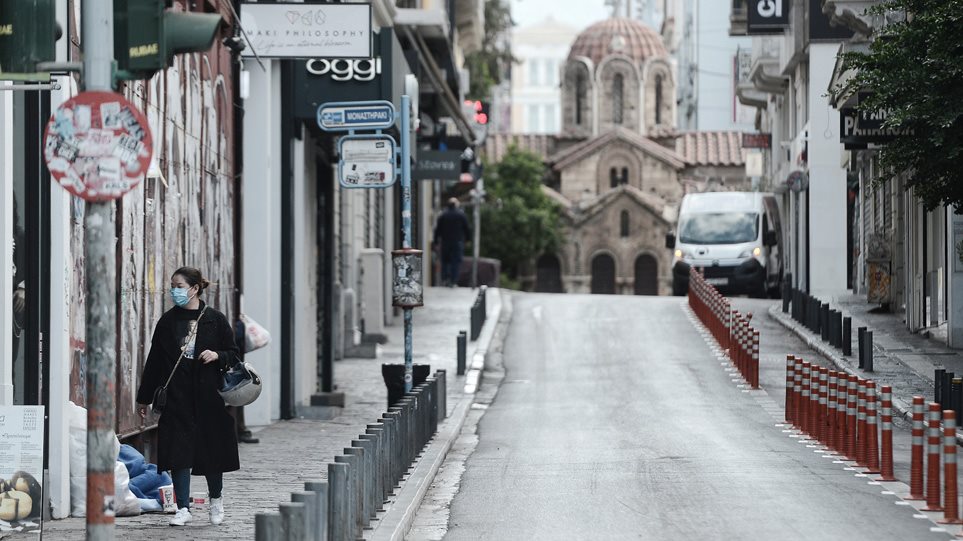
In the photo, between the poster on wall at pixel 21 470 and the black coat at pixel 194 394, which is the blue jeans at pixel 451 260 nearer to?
the black coat at pixel 194 394

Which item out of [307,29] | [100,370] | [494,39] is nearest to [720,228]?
[494,39]

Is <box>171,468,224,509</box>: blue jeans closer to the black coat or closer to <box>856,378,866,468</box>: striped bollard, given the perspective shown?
the black coat

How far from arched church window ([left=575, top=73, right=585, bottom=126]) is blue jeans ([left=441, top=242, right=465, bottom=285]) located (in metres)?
74.0

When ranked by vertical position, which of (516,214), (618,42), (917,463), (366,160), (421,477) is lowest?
(421,477)

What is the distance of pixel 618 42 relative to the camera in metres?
119

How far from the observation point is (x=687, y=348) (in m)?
29.3

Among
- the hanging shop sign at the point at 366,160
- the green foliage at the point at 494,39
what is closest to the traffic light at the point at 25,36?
the hanging shop sign at the point at 366,160

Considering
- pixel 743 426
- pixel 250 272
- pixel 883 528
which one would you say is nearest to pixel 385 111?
pixel 250 272

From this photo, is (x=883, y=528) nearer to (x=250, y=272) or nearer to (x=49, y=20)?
(x=49, y=20)

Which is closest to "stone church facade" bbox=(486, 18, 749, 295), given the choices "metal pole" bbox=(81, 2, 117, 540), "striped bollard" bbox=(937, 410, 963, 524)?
"striped bollard" bbox=(937, 410, 963, 524)

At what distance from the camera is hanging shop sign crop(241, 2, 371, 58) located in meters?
17.3

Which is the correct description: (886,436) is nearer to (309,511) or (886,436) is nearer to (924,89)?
(924,89)

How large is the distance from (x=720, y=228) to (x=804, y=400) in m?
27.1

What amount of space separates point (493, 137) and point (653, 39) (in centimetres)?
1604
